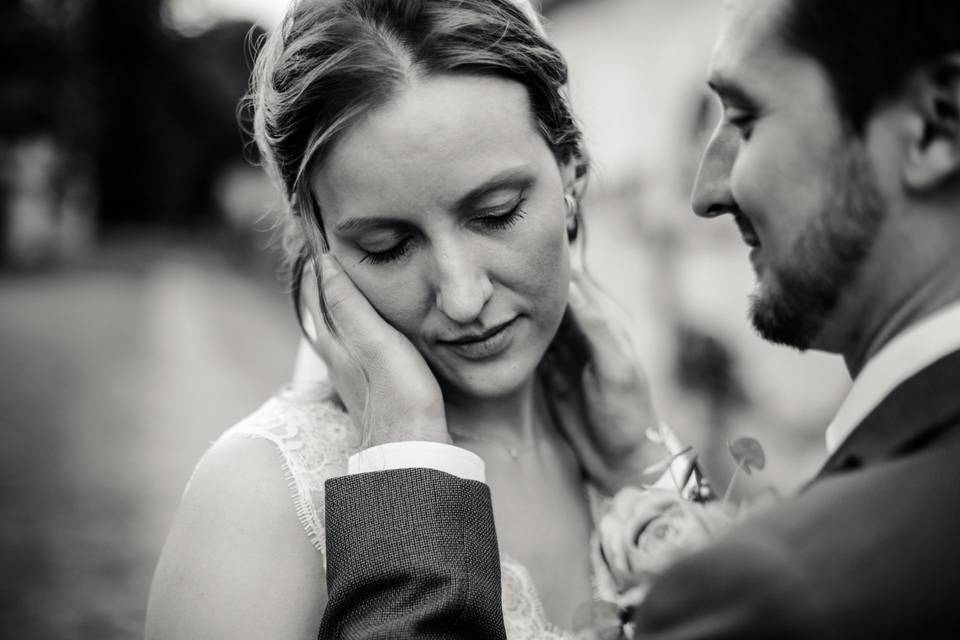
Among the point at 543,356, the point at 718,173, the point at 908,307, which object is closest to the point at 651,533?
the point at 908,307

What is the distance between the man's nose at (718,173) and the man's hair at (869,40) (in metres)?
0.28

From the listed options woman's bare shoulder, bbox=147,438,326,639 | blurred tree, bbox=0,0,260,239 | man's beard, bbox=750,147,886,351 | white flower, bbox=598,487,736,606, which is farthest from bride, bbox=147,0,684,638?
blurred tree, bbox=0,0,260,239

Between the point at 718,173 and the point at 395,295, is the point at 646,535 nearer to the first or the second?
the point at 718,173

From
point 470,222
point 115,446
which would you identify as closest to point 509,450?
point 470,222

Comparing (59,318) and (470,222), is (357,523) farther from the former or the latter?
(59,318)

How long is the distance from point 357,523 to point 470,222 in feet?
2.29

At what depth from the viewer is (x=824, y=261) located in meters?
1.39

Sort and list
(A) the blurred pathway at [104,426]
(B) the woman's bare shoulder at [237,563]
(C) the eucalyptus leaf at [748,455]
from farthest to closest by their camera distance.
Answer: (A) the blurred pathway at [104,426] → (B) the woman's bare shoulder at [237,563] → (C) the eucalyptus leaf at [748,455]

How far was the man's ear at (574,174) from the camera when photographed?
230cm

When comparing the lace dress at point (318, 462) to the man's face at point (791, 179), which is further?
the lace dress at point (318, 462)

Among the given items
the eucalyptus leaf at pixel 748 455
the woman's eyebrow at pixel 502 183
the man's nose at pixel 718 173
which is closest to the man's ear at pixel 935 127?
the man's nose at pixel 718 173

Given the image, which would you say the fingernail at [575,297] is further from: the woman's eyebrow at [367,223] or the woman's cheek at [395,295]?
the woman's eyebrow at [367,223]

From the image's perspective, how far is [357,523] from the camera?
169 centimetres

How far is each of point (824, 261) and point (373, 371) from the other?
38.4 inches
